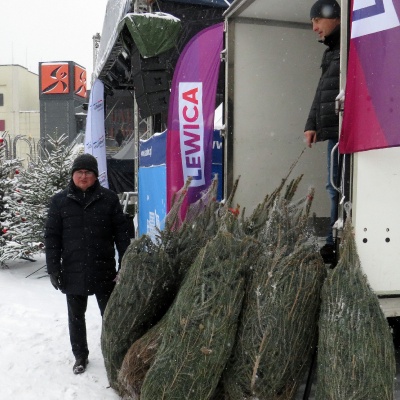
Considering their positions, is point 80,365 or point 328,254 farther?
point 80,365

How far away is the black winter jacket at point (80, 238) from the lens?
388 centimetres

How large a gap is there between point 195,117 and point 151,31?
1.45 metres

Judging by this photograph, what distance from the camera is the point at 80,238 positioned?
12.7 ft

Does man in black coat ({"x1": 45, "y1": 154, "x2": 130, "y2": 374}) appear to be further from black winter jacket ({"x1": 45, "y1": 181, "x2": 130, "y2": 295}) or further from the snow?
the snow

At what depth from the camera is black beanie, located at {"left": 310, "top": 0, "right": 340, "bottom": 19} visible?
11.5 feet

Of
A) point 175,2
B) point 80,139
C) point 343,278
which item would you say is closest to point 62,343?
point 343,278

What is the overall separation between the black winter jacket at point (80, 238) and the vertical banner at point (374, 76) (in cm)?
207

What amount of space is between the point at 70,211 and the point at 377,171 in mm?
2317

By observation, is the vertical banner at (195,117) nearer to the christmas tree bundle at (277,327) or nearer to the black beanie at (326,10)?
the black beanie at (326,10)

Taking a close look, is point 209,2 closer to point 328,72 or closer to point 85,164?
point 328,72

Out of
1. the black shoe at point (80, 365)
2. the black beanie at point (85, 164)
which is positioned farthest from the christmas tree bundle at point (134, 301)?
the black beanie at point (85, 164)

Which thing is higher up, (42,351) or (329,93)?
(329,93)

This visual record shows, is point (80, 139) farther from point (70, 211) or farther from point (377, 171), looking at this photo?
point (377, 171)

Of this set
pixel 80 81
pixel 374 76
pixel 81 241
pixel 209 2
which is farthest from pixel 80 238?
pixel 80 81
